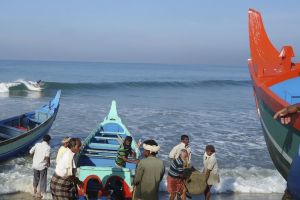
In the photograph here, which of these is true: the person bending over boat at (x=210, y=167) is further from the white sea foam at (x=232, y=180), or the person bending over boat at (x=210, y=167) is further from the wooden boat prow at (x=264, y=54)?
the white sea foam at (x=232, y=180)

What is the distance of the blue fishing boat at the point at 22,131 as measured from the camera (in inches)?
481

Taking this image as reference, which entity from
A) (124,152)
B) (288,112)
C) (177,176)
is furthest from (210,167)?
(288,112)

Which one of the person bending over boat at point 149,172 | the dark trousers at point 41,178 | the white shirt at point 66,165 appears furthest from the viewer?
→ the dark trousers at point 41,178

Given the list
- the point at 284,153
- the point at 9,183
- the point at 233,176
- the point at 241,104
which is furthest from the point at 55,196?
the point at 241,104

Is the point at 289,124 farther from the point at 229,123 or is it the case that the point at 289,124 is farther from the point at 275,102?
the point at 229,123

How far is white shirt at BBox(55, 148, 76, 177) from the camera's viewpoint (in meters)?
6.26

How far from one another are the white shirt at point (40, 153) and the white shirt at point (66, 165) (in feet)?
7.68

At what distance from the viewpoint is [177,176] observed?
306 inches

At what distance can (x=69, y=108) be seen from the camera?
27344 millimetres

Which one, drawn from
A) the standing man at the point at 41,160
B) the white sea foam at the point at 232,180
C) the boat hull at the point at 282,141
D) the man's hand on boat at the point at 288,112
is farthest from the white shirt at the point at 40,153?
the man's hand on boat at the point at 288,112

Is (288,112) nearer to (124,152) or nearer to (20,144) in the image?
(124,152)

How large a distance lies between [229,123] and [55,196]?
700 inches

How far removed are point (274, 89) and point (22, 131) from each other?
9992 millimetres

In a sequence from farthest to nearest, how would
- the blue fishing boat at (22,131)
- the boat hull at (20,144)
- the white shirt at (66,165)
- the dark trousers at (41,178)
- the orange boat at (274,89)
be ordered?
1. the blue fishing boat at (22,131)
2. the boat hull at (20,144)
3. the dark trousers at (41,178)
4. the white shirt at (66,165)
5. the orange boat at (274,89)
